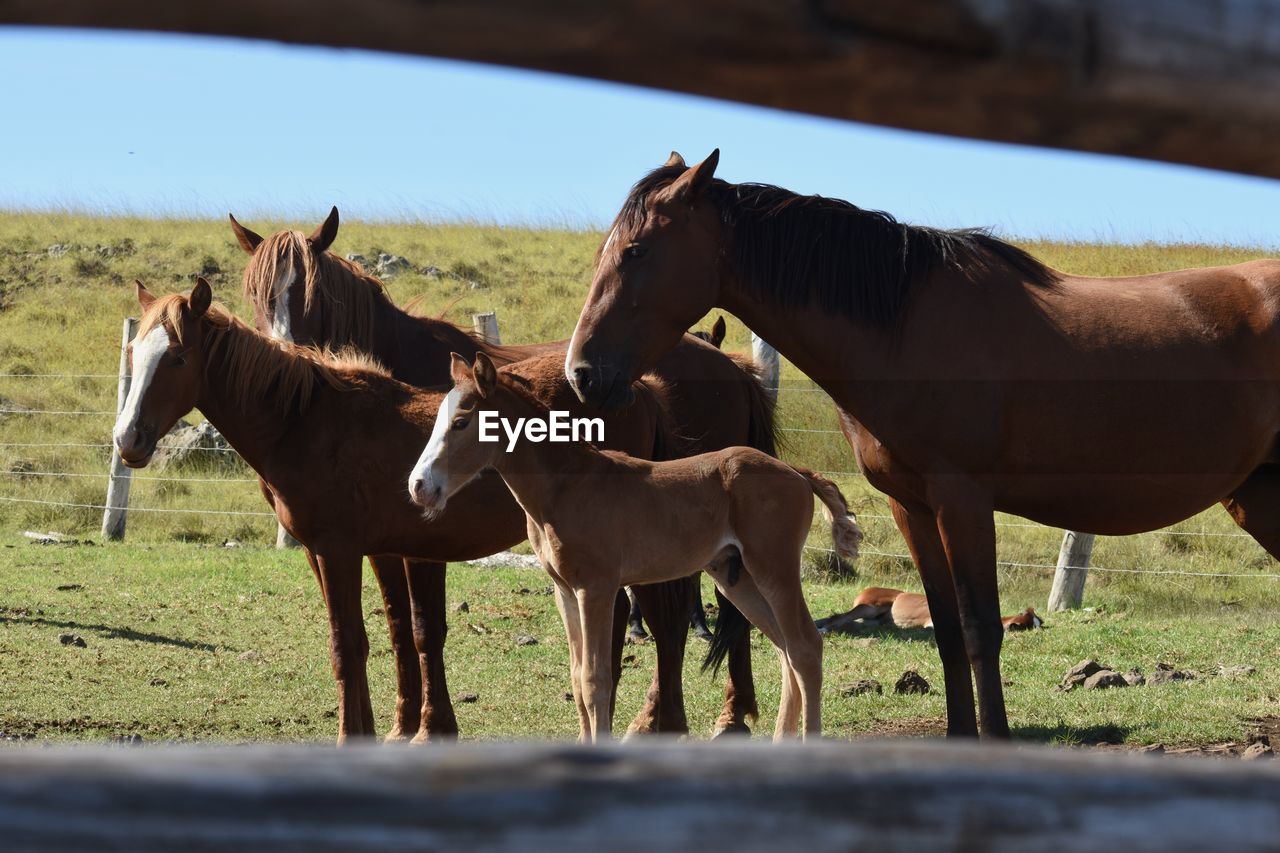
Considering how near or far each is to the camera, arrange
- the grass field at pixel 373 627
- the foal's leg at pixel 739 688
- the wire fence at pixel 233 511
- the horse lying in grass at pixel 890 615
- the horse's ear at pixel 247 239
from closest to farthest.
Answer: the foal's leg at pixel 739 688 < the grass field at pixel 373 627 < the horse's ear at pixel 247 239 < the horse lying in grass at pixel 890 615 < the wire fence at pixel 233 511

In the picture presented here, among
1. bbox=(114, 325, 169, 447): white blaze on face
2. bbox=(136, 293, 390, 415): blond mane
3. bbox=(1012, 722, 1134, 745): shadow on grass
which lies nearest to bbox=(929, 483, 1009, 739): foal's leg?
bbox=(1012, 722, 1134, 745): shadow on grass

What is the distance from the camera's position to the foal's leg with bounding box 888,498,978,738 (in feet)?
17.4

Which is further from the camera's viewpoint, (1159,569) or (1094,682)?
(1159,569)

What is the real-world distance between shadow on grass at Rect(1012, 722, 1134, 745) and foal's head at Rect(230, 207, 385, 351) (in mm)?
4064

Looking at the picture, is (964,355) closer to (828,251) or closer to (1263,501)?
(828,251)

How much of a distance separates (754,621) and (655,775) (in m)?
4.63

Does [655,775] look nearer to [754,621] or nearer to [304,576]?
[754,621]

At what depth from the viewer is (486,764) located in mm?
1181

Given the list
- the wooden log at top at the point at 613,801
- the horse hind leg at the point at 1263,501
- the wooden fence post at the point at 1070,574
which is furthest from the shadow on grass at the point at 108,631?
A: the wooden log at top at the point at 613,801

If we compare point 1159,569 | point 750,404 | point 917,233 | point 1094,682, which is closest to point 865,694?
point 1094,682

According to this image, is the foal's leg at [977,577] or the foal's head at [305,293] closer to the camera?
the foal's leg at [977,577]

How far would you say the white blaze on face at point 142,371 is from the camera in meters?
5.84

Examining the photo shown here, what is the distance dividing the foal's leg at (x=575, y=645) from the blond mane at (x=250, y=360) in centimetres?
162
